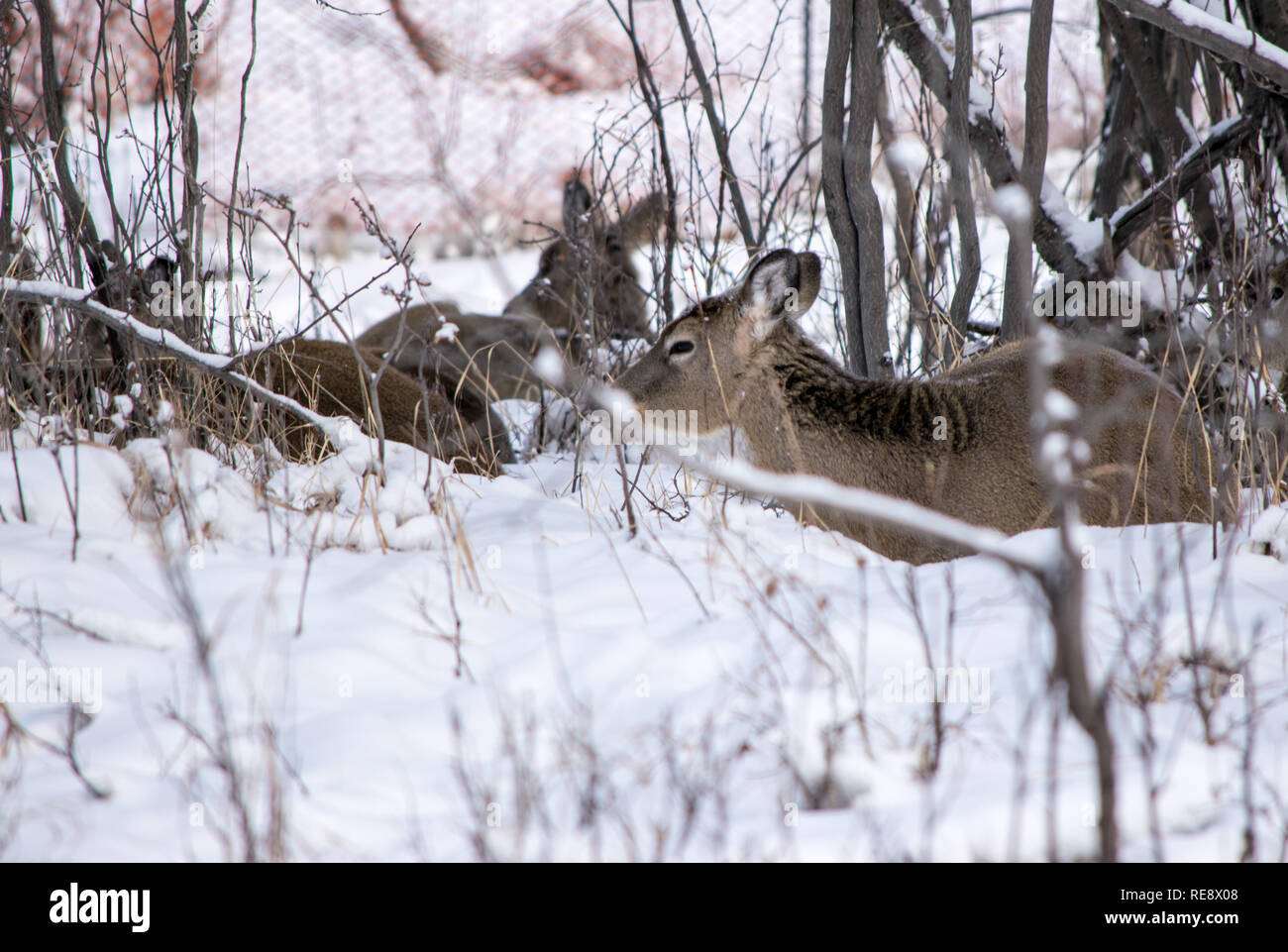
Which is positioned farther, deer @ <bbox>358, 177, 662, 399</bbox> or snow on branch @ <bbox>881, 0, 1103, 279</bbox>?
deer @ <bbox>358, 177, 662, 399</bbox>

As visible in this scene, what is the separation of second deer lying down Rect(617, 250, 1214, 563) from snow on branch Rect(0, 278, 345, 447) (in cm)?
142

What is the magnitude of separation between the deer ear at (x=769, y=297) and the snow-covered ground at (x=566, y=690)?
4.31ft

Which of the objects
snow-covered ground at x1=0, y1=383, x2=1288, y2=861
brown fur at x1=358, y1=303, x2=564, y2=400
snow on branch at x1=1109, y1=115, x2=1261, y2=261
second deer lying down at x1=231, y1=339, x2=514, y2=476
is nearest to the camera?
snow-covered ground at x1=0, y1=383, x2=1288, y2=861

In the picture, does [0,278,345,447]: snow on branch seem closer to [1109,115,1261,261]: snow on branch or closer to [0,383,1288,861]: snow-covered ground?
[0,383,1288,861]: snow-covered ground

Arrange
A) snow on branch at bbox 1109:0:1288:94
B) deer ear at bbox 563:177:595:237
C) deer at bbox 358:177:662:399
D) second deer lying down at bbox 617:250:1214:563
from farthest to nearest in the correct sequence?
1. deer at bbox 358:177:662:399
2. deer ear at bbox 563:177:595:237
3. snow on branch at bbox 1109:0:1288:94
4. second deer lying down at bbox 617:250:1214:563

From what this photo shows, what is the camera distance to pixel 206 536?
3.89 meters

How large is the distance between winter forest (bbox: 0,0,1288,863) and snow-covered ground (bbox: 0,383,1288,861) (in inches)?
0.6

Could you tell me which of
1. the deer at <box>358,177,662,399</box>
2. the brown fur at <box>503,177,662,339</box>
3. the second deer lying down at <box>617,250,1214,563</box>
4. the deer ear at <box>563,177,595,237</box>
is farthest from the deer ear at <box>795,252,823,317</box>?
the deer at <box>358,177,662,399</box>

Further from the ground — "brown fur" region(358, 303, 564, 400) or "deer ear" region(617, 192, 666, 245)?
"deer ear" region(617, 192, 666, 245)

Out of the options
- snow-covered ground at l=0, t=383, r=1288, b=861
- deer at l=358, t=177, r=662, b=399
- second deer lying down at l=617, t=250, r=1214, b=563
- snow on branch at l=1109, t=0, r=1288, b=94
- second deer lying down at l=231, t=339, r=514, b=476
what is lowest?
snow-covered ground at l=0, t=383, r=1288, b=861

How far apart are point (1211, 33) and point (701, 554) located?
3.24 metres

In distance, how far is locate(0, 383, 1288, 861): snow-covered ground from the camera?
7.91ft

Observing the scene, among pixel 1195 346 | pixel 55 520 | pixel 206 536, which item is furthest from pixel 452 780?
pixel 1195 346

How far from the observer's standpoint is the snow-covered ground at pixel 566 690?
2.41m
